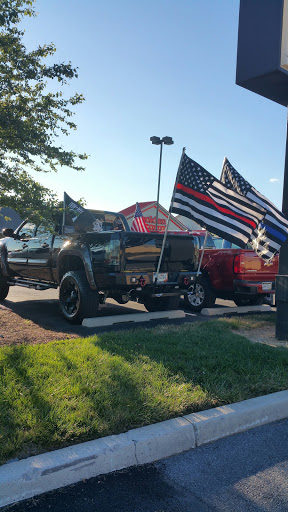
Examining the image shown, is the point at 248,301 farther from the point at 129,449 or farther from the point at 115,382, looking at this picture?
the point at 129,449

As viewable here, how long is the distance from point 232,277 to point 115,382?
5413mm

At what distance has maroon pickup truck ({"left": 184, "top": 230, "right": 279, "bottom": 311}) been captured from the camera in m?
8.59

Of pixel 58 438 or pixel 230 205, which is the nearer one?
pixel 58 438

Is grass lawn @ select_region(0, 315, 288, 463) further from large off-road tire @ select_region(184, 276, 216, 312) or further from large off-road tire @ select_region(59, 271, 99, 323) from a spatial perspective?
large off-road tire @ select_region(184, 276, 216, 312)

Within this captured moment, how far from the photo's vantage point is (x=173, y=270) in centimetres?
743

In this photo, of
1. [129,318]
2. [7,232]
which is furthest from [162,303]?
[7,232]

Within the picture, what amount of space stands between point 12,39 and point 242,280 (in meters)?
6.04

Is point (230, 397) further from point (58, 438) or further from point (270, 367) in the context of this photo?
point (58, 438)

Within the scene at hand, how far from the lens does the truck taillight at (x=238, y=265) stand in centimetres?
862

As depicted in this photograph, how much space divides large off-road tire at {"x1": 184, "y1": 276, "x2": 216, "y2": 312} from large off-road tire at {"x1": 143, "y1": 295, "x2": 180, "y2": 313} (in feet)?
2.87

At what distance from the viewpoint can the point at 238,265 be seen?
8.66 meters

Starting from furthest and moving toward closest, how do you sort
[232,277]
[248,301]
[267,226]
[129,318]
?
[248,301]
[232,277]
[129,318]
[267,226]

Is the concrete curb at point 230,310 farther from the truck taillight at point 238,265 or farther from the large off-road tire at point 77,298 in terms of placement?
the large off-road tire at point 77,298

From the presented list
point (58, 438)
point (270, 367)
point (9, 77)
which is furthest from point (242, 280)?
point (58, 438)
